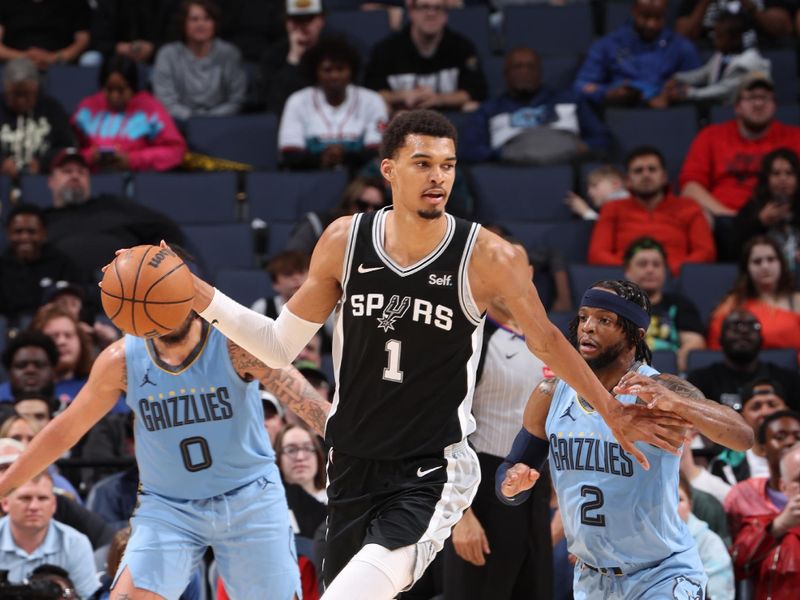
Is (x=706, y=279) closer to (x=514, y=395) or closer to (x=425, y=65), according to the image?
(x=425, y=65)

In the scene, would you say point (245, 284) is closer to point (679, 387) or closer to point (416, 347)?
point (416, 347)

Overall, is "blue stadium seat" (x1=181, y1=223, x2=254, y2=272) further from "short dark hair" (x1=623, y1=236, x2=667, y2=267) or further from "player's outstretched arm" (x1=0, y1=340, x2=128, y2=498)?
"player's outstretched arm" (x1=0, y1=340, x2=128, y2=498)

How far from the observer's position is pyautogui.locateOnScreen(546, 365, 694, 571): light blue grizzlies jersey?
5016 millimetres

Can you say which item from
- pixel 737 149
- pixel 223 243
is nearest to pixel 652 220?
pixel 737 149

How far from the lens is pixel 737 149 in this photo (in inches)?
411

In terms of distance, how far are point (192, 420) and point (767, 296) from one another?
5.06 meters

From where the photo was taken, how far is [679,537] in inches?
199

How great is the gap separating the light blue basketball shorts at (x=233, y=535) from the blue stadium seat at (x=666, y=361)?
382 cm

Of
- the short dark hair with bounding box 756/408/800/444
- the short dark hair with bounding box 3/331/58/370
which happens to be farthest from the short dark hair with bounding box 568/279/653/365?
the short dark hair with bounding box 3/331/58/370

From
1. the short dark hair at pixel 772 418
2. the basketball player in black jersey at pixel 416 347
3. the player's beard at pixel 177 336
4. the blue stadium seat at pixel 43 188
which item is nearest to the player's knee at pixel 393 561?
the basketball player in black jersey at pixel 416 347

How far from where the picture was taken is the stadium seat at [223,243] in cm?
1007

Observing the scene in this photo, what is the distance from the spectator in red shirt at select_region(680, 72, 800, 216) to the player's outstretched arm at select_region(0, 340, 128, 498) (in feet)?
19.5

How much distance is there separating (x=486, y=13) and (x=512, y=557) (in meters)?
6.87

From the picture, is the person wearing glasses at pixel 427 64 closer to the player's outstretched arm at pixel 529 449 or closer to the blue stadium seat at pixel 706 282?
the blue stadium seat at pixel 706 282
